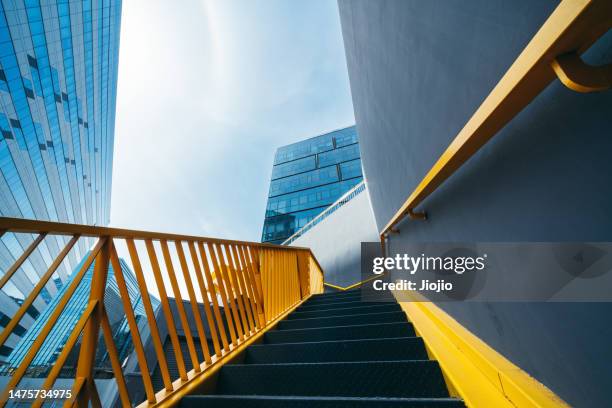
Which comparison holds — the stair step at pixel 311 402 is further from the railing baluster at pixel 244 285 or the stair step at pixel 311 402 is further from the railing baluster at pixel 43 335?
the railing baluster at pixel 244 285

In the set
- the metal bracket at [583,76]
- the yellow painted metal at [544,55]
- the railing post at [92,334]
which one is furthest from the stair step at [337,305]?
the metal bracket at [583,76]

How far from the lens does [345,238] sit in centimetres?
764

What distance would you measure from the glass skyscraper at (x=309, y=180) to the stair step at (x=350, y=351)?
74.8 ft

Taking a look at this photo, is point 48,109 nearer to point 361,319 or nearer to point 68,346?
point 68,346

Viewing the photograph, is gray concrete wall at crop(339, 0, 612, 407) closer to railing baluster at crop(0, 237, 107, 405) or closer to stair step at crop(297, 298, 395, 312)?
stair step at crop(297, 298, 395, 312)

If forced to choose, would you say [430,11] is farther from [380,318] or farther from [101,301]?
[380,318]

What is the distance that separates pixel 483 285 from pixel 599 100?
0.99 meters

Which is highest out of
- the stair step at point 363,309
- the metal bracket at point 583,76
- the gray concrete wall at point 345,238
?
the gray concrete wall at point 345,238

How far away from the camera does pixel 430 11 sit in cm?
136

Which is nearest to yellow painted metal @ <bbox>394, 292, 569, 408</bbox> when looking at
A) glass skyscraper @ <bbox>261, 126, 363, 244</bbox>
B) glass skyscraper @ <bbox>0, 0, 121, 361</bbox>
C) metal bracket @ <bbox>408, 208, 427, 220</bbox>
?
metal bracket @ <bbox>408, 208, 427, 220</bbox>

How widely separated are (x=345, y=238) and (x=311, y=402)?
672 cm

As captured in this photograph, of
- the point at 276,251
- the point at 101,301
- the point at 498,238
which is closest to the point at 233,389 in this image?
the point at 101,301

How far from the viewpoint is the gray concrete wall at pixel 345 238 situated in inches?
274

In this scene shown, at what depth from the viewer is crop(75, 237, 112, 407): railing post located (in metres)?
0.97
